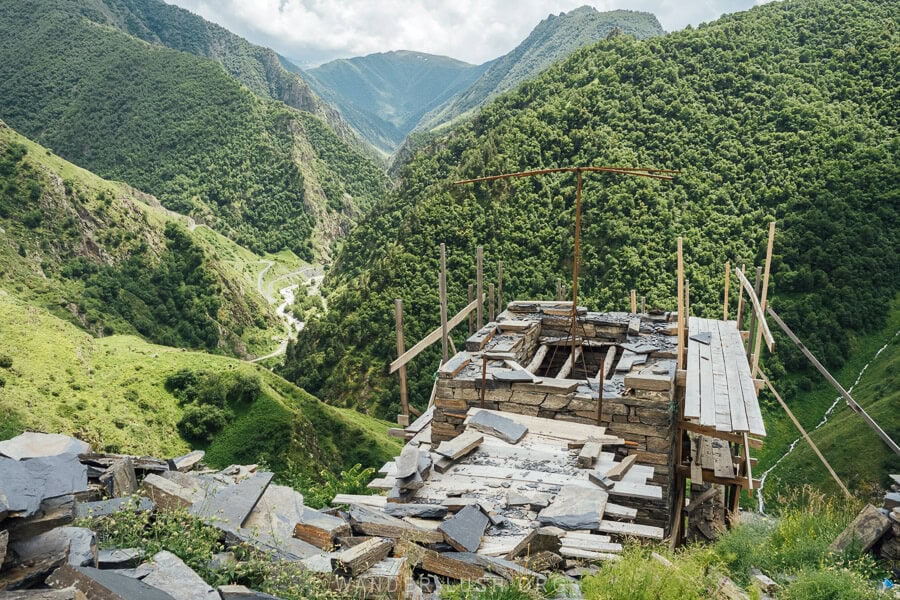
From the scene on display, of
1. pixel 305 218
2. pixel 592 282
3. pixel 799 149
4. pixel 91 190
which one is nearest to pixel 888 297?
pixel 799 149

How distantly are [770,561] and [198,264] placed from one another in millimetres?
68843

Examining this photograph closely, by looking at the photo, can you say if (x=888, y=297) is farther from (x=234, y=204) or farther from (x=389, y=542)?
(x=234, y=204)

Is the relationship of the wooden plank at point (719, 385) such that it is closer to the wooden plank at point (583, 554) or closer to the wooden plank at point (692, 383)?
the wooden plank at point (692, 383)

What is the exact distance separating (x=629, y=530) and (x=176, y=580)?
498 centimetres

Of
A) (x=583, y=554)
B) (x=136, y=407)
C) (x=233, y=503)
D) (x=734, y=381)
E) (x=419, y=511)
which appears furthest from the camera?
(x=136, y=407)

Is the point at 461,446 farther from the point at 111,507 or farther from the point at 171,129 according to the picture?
the point at 171,129

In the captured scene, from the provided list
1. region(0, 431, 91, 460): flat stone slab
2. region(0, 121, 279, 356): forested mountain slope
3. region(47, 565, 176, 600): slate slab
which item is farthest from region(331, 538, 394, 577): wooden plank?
region(0, 121, 279, 356): forested mountain slope

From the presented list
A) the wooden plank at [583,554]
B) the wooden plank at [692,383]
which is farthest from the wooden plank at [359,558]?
the wooden plank at [692,383]

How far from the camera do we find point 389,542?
20.1ft

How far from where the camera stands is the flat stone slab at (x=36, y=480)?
418cm

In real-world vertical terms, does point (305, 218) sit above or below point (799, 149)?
below

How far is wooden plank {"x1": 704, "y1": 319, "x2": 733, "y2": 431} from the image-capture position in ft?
28.6

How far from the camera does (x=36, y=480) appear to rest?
4.55 m

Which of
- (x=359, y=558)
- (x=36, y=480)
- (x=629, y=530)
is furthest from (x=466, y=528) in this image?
(x=36, y=480)
